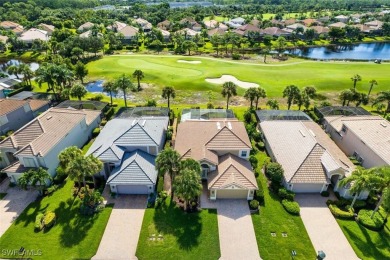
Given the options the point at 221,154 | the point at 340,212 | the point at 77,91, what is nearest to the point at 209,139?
the point at 221,154

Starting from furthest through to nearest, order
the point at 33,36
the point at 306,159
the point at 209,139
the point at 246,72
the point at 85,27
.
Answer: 1. the point at 85,27
2. the point at 33,36
3. the point at 246,72
4. the point at 209,139
5. the point at 306,159

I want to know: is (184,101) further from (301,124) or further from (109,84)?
(301,124)

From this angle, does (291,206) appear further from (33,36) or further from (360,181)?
(33,36)

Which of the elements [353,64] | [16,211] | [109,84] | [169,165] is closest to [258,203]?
[169,165]

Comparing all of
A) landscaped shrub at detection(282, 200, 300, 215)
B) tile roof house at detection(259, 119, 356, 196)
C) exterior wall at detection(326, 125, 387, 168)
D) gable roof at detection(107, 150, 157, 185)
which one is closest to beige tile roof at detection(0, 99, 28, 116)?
gable roof at detection(107, 150, 157, 185)

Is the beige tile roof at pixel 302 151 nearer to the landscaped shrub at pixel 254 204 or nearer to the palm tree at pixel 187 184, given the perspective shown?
the landscaped shrub at pixel 254 204

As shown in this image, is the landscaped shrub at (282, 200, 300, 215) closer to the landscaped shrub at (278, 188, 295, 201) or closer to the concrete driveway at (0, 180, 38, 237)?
the landscaped shrub at (278, 188, 295, 201)
